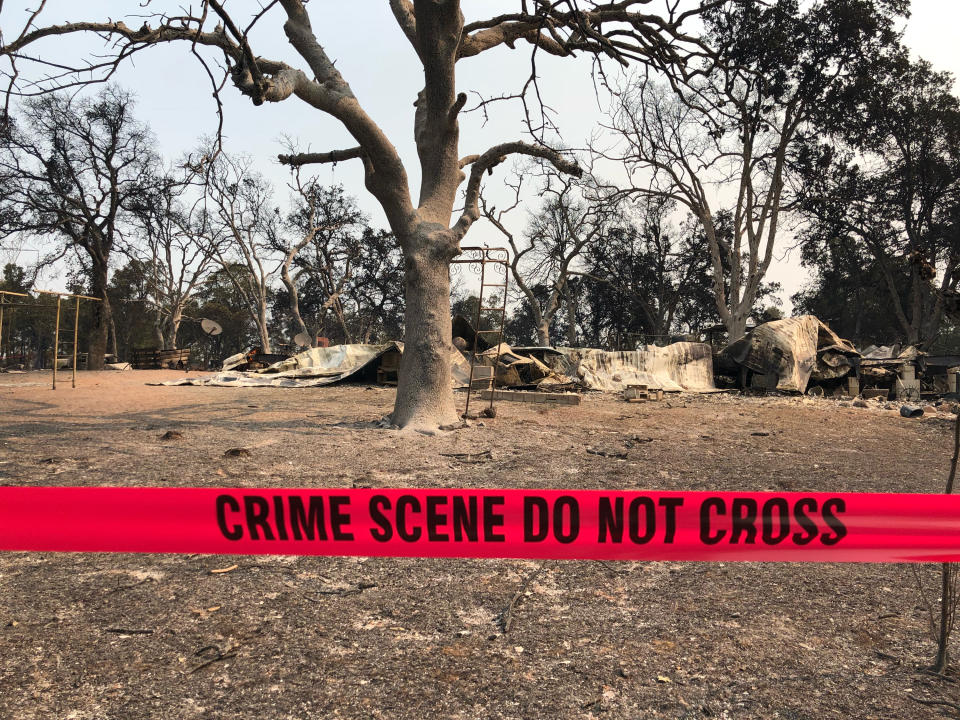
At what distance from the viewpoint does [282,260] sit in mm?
31969

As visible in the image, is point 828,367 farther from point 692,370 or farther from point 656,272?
point 656,272

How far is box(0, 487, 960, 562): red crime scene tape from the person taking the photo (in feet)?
8.10

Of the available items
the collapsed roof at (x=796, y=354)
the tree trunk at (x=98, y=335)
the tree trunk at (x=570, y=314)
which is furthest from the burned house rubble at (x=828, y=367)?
the tree trunk at (x=98, y=335)

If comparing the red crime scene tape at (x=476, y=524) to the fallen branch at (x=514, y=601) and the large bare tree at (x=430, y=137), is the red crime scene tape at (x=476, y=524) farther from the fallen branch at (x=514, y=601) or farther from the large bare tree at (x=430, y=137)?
the large bare tree at (x=430, y=137)

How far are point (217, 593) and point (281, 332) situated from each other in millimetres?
54870

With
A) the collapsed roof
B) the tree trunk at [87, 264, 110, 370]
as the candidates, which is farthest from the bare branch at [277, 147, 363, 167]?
the tree trunk at [87, 264, 110, 370]

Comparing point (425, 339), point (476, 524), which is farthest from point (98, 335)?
point (476, 524)

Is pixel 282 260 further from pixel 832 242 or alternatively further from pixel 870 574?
pixel 870 574

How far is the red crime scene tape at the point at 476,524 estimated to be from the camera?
247 cm

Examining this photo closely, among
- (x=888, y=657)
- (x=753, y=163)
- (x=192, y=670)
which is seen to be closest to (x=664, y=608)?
(x=888, y=657)

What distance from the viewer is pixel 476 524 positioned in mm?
2498

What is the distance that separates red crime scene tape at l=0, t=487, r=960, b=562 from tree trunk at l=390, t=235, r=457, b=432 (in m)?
5.85

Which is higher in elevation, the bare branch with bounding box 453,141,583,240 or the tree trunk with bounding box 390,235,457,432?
the bare branch with bounding box 453,141,583,240

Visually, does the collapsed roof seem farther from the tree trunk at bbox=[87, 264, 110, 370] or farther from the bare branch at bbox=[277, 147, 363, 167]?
the tree trunk at bbox=[87, 264, 110, 370]
